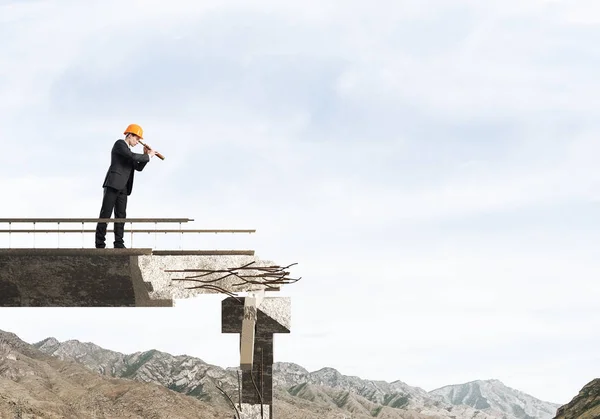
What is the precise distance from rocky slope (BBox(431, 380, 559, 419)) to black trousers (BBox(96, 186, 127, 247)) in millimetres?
129272

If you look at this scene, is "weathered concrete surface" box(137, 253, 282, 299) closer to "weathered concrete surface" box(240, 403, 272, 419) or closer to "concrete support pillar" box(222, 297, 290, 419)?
"concrete support pillar" box(222, 297, 290, 419)

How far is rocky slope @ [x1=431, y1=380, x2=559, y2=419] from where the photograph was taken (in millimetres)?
140188

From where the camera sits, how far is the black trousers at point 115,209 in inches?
551

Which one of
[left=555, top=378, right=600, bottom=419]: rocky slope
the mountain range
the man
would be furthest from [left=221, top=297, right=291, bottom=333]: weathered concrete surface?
[left=555, top=378, right=600, bottom=419]: rocky slope

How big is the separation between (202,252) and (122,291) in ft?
4.99

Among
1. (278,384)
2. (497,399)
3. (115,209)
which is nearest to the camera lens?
(115,209)

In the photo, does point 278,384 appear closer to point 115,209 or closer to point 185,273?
point 115,209

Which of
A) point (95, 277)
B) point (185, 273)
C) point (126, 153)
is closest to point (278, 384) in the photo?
point (185, 273)

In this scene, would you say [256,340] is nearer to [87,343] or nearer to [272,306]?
[272,306]

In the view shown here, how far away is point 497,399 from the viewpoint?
151375mm

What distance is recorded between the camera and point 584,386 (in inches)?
1468

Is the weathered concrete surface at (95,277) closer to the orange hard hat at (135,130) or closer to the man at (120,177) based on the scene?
the man at (120,177)

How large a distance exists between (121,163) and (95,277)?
2.06 meters

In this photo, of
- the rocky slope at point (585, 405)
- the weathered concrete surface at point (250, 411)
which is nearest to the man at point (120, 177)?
the weathered concrete surface at point (250, 411)
